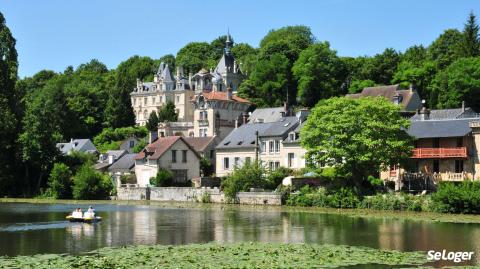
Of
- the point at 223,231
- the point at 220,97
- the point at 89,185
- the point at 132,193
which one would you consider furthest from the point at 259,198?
the point at 220,97

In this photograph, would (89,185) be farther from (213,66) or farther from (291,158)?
(213,66)

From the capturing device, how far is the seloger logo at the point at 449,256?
31125 millimetres

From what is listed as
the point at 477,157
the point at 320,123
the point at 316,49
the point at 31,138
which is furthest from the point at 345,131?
the point at 316,49

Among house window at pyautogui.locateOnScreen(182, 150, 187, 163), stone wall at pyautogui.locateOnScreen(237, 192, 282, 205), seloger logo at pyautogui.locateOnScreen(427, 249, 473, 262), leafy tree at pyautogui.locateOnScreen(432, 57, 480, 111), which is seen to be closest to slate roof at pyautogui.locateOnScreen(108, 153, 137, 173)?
house window at pyautogui.locateOnScreen(182, 150, 187, 163)

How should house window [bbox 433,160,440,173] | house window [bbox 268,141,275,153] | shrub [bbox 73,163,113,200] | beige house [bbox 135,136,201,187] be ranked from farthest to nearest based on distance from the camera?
1. beige house [bbox 135,136,201,187]
2. house window [bbox 268,141,275,153]
3. shrub [bbox 73,163,113,200]
4. house window [bbox 433,160,440,173]

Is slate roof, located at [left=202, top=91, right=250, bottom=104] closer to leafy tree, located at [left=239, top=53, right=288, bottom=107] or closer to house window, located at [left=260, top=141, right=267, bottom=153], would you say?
leafy tree, located at [left=239, top=53, right=288, bottom=107]

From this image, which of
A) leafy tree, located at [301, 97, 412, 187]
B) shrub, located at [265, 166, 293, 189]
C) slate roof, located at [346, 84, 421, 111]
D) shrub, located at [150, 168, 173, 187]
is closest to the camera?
leafy tree, located at [301, 97, 412, 187]

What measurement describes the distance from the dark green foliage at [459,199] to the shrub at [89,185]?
142 feet

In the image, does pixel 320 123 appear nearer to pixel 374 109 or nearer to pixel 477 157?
pixel 374 109

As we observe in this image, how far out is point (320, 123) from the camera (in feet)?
217

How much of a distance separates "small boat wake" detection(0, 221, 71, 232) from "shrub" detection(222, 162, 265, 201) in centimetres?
2362

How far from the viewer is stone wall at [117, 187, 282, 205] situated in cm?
7000

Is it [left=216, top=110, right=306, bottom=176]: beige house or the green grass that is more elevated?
[left=216, top=110, right=306, bottom=176]: beige house

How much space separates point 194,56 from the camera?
186125mm
